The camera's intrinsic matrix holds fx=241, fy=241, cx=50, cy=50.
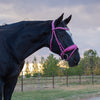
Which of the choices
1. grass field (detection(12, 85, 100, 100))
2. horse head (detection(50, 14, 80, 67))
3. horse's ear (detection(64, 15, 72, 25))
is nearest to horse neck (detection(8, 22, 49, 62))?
horse head (detection(50, 14, 80, 67))

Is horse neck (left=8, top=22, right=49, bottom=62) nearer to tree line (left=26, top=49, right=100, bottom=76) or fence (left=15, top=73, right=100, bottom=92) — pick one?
fence (left=15, top=73, right=100, bottom=92)

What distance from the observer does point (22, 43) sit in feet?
12.5

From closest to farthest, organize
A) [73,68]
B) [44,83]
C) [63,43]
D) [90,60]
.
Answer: [63,43] < [44,83] < [73,68] < [90,60]

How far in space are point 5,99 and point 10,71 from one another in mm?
503

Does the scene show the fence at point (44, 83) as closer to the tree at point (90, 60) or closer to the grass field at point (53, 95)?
the grass field at point (53, 95)

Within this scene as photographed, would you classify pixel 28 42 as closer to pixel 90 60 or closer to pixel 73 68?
pixel 73 68

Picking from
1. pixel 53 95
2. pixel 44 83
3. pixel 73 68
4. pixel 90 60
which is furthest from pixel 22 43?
pixel 90 60

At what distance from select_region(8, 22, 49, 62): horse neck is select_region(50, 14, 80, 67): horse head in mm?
173

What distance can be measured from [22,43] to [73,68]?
108 ft

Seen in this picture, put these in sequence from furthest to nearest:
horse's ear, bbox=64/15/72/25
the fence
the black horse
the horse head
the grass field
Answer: the fence
the grass field
horse's ear, bbox=64/15/72/25
the black horse
the horse head

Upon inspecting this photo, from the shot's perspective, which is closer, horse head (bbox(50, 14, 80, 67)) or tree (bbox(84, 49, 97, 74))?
horse head (bbox(50, 14, 80, 67))

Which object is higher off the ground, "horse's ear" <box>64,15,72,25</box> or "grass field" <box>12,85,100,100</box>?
"horse's ear" <box>64,15,72,25</box>

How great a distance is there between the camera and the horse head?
3.47 m

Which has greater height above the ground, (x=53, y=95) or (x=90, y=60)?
(x=90, y=60)
